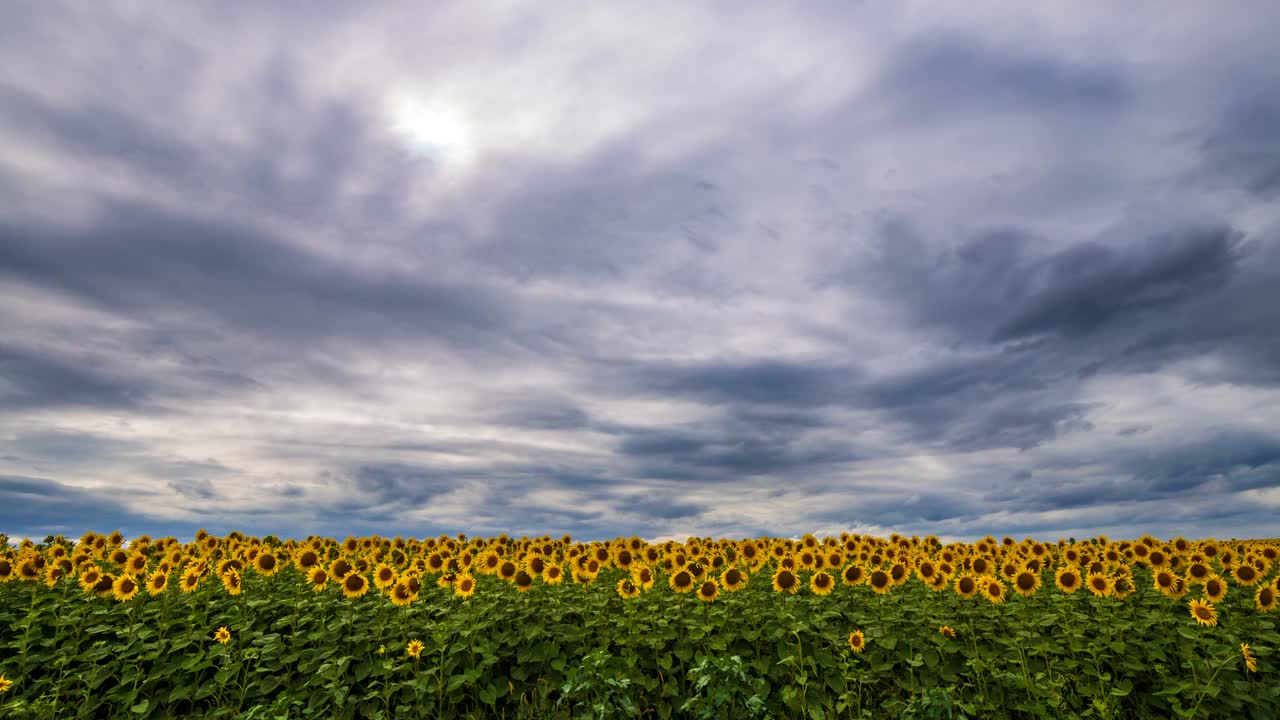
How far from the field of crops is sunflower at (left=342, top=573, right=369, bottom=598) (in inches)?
2.0

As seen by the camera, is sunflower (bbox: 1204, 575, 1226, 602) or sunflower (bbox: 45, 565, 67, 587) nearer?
sunflower (bbox: 1204, 575, 1226, 602)

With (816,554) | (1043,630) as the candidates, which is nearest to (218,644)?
(816,554)

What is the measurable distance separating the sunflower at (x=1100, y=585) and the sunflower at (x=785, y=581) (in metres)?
5.38

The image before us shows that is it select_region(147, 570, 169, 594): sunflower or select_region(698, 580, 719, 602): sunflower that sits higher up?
select_region(147, 570, 169, 594): sunflower

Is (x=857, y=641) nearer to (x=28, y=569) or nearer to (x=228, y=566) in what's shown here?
(x=228, y=566)

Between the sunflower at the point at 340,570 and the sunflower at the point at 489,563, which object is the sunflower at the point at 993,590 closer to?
the sunflower at the point at 489,563

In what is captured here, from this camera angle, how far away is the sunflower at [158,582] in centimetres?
1465

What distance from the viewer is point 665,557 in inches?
680

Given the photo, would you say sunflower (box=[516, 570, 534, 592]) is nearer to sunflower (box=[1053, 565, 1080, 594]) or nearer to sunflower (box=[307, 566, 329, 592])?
sunflower (box=[307, 566, 329, 592])


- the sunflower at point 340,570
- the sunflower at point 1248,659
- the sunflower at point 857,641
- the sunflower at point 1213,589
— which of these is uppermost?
the sunflower at point 340,570

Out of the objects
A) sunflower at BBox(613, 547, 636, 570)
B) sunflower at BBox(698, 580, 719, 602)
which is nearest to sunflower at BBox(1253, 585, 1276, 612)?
sunflower at BBox(698, 580, 719, 602)

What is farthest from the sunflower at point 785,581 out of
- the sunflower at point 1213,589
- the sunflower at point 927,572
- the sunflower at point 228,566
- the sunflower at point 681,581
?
the sunflower at point 228,566

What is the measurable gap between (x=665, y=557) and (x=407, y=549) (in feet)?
28.3

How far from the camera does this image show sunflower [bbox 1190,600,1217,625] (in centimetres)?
1280
